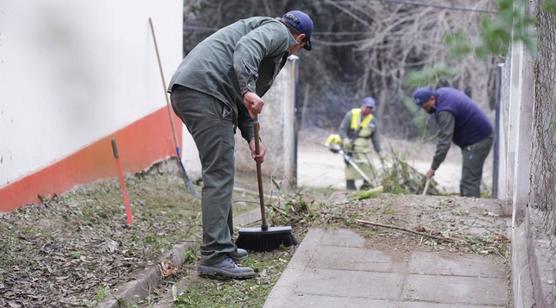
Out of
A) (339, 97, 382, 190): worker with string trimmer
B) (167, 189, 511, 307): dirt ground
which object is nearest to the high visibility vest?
(339, 97, 382, 190): worker with string trimmer

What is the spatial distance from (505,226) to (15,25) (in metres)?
3.61

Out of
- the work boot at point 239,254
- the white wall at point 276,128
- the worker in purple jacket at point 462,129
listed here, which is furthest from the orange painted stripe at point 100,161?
the worker in purple jacket at point 462,129

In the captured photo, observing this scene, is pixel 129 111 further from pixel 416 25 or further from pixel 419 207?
pixel 416 25

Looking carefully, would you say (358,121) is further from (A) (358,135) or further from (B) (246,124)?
(B) (246,124)

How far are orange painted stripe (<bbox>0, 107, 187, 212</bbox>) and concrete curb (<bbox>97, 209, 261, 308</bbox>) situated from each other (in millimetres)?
1168

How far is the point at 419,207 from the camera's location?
18.6ft

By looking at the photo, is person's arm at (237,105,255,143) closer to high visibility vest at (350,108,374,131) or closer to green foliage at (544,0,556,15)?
green foliage at (544,0,556,15)

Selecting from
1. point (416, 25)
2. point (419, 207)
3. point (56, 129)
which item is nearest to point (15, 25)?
point (56, 129)

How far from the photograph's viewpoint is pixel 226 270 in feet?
13.9

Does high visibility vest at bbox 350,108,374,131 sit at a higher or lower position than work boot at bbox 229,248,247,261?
lower

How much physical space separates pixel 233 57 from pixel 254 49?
0.48ft

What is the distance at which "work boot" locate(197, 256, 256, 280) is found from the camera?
13.9 feet

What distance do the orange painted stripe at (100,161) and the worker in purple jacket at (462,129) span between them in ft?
9.48

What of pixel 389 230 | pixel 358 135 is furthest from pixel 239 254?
pixel 358 135
